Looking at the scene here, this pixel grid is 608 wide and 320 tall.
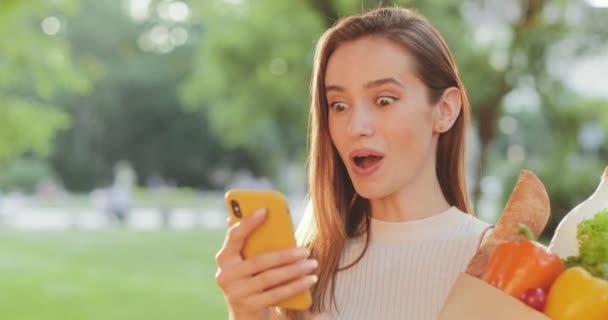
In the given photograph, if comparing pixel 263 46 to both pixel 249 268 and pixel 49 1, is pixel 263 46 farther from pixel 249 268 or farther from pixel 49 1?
pixel 249 268

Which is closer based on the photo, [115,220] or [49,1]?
[49,1]

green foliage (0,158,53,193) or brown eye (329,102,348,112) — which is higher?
green foliage (0,158,53,193)

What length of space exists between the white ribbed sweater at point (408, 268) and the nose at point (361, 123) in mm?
190

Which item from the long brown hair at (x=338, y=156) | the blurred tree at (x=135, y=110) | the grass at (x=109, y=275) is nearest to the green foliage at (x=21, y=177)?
the blurred tree at (x=135, y=110)

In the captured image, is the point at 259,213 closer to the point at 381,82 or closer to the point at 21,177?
the point at 381,82

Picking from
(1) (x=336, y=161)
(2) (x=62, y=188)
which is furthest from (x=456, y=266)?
(2) (x=62, y=188)

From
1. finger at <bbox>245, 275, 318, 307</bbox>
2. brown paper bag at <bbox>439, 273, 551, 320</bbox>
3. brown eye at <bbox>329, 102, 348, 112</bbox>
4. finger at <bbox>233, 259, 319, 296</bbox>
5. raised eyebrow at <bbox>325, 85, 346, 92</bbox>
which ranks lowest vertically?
brown paper bag at <bbox>439, 273, 551, 320</bbox>

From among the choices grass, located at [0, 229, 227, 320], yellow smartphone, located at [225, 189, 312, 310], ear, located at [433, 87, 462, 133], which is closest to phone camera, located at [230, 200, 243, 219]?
yellow smartphone, located at [225, 189, 312, 310]

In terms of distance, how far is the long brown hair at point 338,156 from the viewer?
1.25 meters

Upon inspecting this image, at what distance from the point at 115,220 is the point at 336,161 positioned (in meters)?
15.6

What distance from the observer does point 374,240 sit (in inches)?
51.7

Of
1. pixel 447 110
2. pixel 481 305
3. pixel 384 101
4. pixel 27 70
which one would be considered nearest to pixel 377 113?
pixel 384 101

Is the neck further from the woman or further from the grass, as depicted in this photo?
the grass

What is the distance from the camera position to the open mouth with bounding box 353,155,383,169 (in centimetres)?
119
